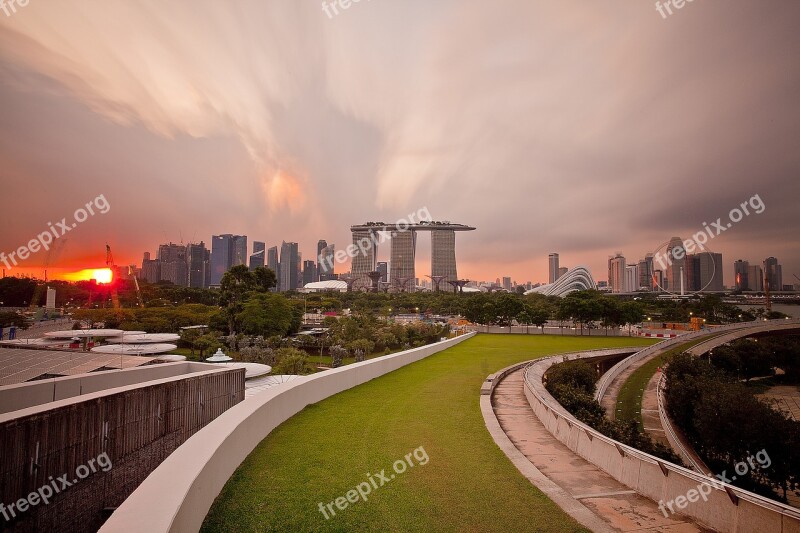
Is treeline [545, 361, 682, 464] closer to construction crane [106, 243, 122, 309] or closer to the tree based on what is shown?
the tree

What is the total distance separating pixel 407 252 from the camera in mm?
178500

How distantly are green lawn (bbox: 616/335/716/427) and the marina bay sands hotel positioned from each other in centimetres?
14634

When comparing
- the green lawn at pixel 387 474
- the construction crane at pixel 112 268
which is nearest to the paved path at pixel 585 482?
the green lawn at pixel 387 474

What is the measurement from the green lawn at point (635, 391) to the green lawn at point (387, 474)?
10.1 metres

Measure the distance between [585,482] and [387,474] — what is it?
9.41ft

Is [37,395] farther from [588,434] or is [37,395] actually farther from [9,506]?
[588,434]

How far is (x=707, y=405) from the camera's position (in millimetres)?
13508

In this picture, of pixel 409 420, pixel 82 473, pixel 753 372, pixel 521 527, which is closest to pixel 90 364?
pixel 82 473

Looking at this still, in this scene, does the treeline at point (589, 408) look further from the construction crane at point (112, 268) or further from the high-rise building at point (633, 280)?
the high-rise building at point (633, 280)

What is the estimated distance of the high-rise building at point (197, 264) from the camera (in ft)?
534

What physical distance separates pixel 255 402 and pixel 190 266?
175 meters

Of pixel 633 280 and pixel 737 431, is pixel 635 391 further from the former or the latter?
pixel 633 280

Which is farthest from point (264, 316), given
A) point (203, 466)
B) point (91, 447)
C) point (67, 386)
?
point (203, 466)

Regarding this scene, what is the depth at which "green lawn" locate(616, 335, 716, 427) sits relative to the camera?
17406mm
